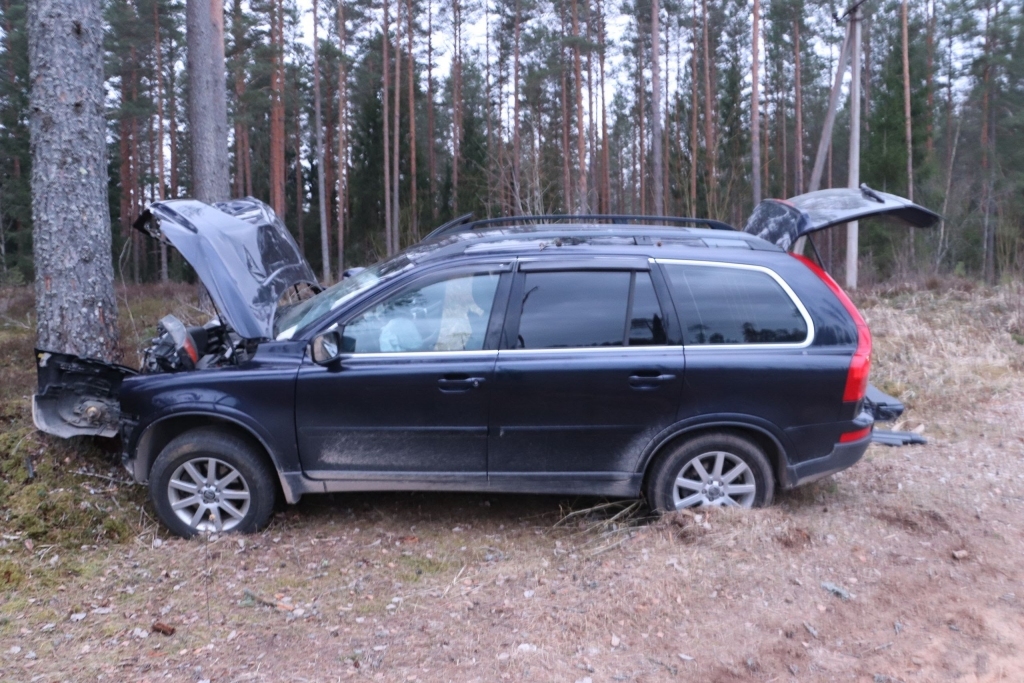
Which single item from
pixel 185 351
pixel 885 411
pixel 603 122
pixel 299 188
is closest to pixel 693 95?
pixel 603 122

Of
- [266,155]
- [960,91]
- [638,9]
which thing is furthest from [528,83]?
[960,91]

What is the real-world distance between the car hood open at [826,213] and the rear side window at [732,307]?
640 millimetres

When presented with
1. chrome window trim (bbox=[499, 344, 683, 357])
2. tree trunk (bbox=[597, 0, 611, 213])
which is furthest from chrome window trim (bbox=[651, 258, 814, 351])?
tree trunk (bbox=[597, 0, 611, 213])

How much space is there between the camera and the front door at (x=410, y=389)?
4559 millimetres

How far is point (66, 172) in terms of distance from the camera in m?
5.68

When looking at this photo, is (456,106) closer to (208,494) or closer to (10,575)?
(208,494)

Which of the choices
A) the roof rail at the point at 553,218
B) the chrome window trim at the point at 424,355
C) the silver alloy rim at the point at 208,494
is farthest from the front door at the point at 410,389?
the roof rail at the point at 553,218

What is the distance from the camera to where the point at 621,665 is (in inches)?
137

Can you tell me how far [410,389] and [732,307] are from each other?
6.28ft

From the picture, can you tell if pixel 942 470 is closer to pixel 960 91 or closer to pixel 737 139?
pixel 737 139

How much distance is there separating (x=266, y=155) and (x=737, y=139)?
21.9 meters

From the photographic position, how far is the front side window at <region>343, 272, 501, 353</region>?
4.63m

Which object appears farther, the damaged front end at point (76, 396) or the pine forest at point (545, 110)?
Answer: the pine forest at point (545, 110)

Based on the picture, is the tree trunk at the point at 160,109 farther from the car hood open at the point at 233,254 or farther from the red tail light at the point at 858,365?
the red tail light at the point at 858,365
